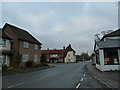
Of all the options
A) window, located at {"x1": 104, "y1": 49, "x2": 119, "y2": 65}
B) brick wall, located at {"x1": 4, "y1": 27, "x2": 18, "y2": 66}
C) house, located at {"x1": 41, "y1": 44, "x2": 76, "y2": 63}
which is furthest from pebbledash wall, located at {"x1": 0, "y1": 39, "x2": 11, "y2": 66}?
house, located at {"x1": 41, "y1": 44, "x2": 76, "y2": 63}

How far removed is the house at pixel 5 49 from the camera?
30498 mm

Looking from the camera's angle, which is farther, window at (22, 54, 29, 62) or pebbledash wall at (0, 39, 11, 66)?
window at (22, 54, 29, 62)

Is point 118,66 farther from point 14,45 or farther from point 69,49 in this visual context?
point 69,49

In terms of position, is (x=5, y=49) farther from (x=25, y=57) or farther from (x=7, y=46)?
(x=25, y=57)

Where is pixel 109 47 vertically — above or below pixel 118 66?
above

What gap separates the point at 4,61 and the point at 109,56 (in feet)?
61.1

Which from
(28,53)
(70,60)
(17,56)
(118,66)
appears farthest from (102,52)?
(70,60)

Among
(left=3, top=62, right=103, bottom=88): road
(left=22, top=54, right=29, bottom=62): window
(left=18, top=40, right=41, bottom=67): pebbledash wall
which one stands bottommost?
(left=3, top=62, right=103, bottom=88): road

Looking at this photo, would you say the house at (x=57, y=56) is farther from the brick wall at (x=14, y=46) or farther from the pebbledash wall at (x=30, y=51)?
the brick wall at (x=14, y=46)

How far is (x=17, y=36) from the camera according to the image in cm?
3466

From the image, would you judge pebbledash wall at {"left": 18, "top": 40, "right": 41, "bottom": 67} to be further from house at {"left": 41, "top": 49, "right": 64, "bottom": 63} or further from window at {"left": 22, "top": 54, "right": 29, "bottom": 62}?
house at {"left": 41, "top": 49, "right": 64, "bottom": 63}

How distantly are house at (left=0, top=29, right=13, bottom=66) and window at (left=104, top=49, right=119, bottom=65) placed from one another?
1758 cm

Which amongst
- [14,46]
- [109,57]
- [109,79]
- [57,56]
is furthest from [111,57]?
[57,56]

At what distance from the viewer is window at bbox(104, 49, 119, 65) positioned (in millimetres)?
24733
